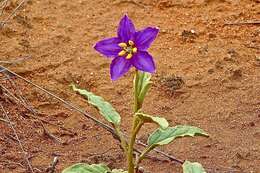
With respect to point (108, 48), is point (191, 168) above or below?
below

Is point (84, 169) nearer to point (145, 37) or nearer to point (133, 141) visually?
point (133, 141)

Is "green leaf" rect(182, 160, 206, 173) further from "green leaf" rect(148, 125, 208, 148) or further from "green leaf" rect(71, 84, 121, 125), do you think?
"green leaf" rect(71, 84, 121, 125)

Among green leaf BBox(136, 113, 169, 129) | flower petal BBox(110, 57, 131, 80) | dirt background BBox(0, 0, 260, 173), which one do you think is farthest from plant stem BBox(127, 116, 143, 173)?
dirt background BBox(0, 0, 260, 173)

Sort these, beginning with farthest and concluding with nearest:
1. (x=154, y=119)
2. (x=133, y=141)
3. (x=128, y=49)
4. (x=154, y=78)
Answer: (x=154, y=78), (x=133, y=141), (x=128, y=49), (x=154, y=119)

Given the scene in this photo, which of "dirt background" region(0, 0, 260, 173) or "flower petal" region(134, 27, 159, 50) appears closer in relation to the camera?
"flower petal" region(134, 27, 159, 50)

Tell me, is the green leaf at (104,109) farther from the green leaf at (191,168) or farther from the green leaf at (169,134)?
the green leaf at (191,168)

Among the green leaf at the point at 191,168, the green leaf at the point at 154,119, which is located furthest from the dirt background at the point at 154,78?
the green leaf at the point at 154,119

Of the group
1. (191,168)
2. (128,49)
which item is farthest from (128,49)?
(191,168)
